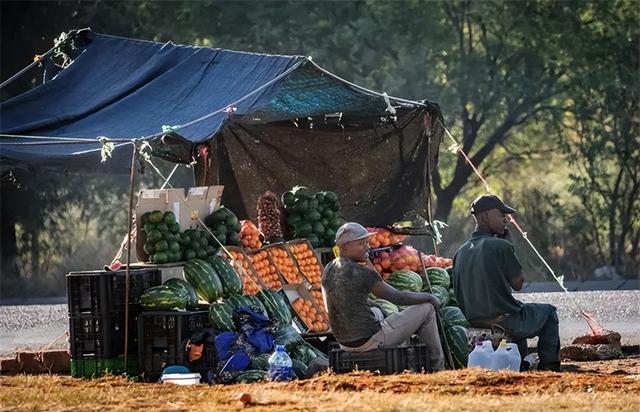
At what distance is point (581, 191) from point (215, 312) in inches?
850

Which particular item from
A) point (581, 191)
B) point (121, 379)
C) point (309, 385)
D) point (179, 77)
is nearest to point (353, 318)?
point (309, 385)

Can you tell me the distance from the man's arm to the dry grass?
3.42 ft

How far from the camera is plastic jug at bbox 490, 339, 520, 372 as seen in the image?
1424cm

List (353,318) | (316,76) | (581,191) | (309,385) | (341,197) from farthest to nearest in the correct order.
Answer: (581,191) → (341,197) → (316,76) → (353,318) → (309,385)

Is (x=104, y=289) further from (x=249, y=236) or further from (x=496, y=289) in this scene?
(x=496, y=289)

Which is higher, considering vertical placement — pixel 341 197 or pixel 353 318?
pixel 341 197

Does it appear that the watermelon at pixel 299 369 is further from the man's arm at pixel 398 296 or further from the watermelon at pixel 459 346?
the watermelon at pixel 459 346

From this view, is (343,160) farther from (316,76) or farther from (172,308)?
(172,308)

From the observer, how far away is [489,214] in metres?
15.2

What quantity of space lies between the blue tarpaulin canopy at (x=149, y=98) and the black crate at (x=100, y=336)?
161cm

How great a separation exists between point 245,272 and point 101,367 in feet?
6.35

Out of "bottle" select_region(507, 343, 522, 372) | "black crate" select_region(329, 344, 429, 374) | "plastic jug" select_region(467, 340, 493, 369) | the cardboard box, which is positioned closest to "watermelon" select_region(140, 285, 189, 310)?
the cardboard box

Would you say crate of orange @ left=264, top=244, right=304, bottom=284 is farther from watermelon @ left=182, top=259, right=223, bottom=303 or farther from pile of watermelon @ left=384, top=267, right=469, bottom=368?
watermelon @ left=182, top=259, right=223, bottom=303

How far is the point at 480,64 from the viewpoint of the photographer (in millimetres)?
36500
